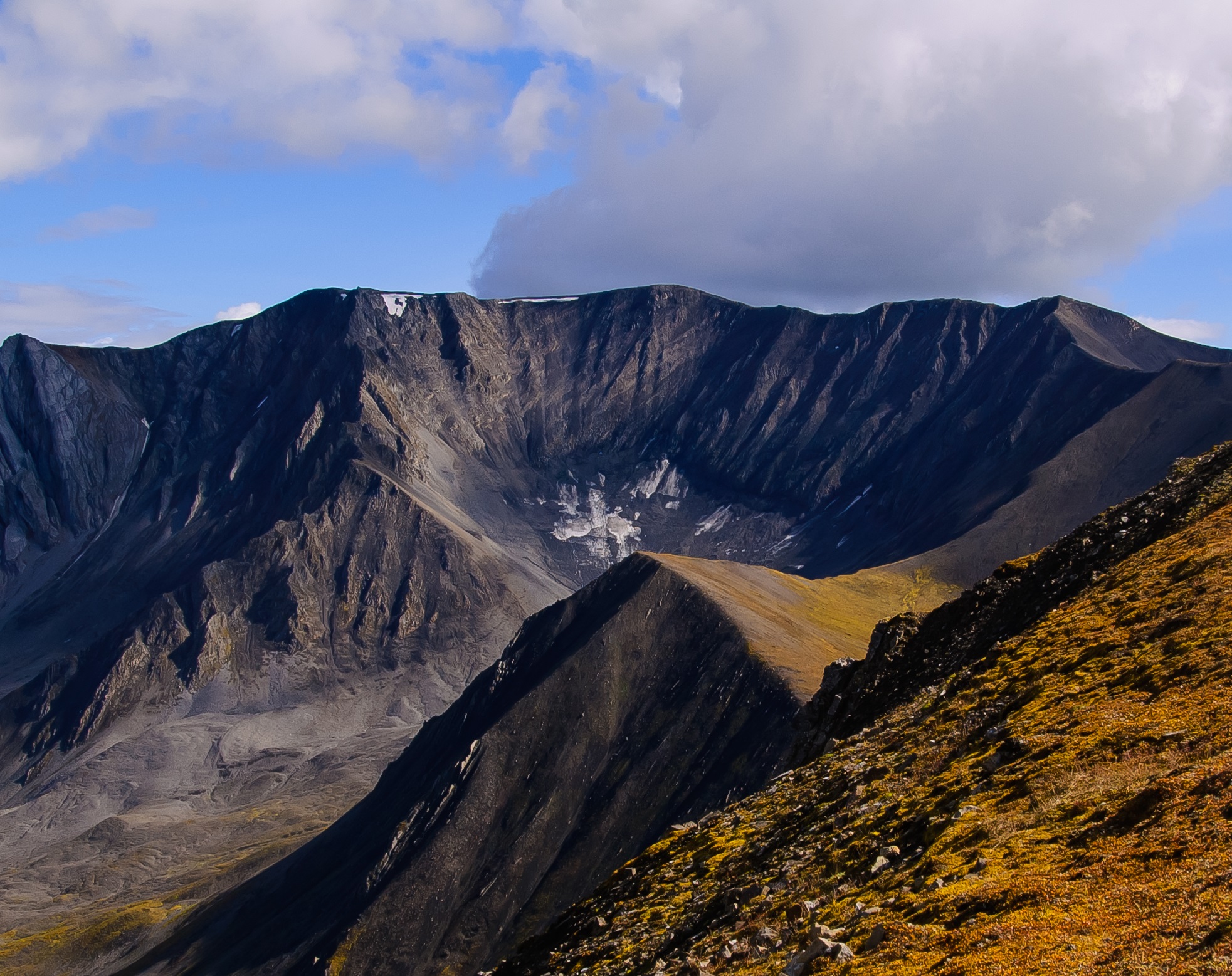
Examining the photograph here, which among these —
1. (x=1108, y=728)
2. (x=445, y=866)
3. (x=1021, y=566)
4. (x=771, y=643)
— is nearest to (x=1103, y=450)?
(x=771, y=643)

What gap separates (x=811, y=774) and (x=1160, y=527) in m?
12.5

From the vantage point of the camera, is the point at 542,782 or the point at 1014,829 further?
the point at 542,782

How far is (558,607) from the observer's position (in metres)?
133

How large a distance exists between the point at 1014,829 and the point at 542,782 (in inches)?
3663

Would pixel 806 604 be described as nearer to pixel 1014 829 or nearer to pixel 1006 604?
pixel 1006 604

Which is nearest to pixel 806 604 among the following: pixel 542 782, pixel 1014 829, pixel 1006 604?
pixel 542 782

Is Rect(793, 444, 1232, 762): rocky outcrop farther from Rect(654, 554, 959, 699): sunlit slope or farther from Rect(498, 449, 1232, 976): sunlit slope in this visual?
Rect(654, 554, 959, 699): sunlit slope

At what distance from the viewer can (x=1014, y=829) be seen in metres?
15.7

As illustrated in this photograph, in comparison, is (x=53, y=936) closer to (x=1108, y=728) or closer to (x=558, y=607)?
(x=558, y=607)

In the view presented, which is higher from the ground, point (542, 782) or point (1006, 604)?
point (1006, 604)

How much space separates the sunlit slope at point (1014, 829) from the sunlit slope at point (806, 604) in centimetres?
7042

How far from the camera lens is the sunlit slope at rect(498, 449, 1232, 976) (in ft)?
40.0

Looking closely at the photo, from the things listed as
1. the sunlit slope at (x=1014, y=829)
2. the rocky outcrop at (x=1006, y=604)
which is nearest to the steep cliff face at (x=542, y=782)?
the rocky outcrop at (x=1006, y=604)

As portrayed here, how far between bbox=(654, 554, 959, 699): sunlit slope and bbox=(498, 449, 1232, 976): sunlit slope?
2773 inches
